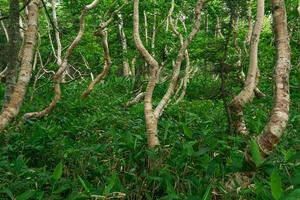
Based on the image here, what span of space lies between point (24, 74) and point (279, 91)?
3.45 m

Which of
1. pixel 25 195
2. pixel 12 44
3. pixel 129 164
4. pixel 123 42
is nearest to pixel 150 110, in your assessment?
pixel 129 164

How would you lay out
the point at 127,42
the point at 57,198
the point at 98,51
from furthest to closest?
1. the point at 127,42
2. the point at 98,51
3. the point at 57,198

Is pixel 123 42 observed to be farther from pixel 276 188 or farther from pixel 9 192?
pixel 276 188

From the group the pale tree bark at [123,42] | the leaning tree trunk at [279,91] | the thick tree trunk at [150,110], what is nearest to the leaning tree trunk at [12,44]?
the thick tree trunk at [150,110]

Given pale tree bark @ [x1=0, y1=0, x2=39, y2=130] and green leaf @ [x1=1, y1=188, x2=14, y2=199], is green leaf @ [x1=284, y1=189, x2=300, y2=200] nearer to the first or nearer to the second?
green leaf @ [x1=1, y1=188, x2=14, y2=199]

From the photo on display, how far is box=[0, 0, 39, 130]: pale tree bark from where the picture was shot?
560 centimetres

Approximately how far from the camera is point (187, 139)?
6199 mm

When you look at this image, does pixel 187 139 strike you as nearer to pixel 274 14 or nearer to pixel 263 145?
pixel 263 145

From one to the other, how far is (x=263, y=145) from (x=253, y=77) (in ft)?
6.32

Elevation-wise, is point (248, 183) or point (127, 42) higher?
point (127, 42)

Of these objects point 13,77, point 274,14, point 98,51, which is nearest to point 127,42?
point 98,51

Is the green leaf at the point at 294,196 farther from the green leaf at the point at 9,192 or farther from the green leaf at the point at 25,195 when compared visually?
the green leaf at the point at 9,192

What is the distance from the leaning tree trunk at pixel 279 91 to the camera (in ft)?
15.3

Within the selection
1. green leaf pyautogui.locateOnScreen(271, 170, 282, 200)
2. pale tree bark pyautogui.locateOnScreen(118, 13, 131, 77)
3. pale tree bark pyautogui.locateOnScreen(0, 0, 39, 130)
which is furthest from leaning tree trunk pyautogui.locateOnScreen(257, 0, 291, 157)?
pale tree bark pyautogui.locateOnScreen(118, 13, 131, 77)
